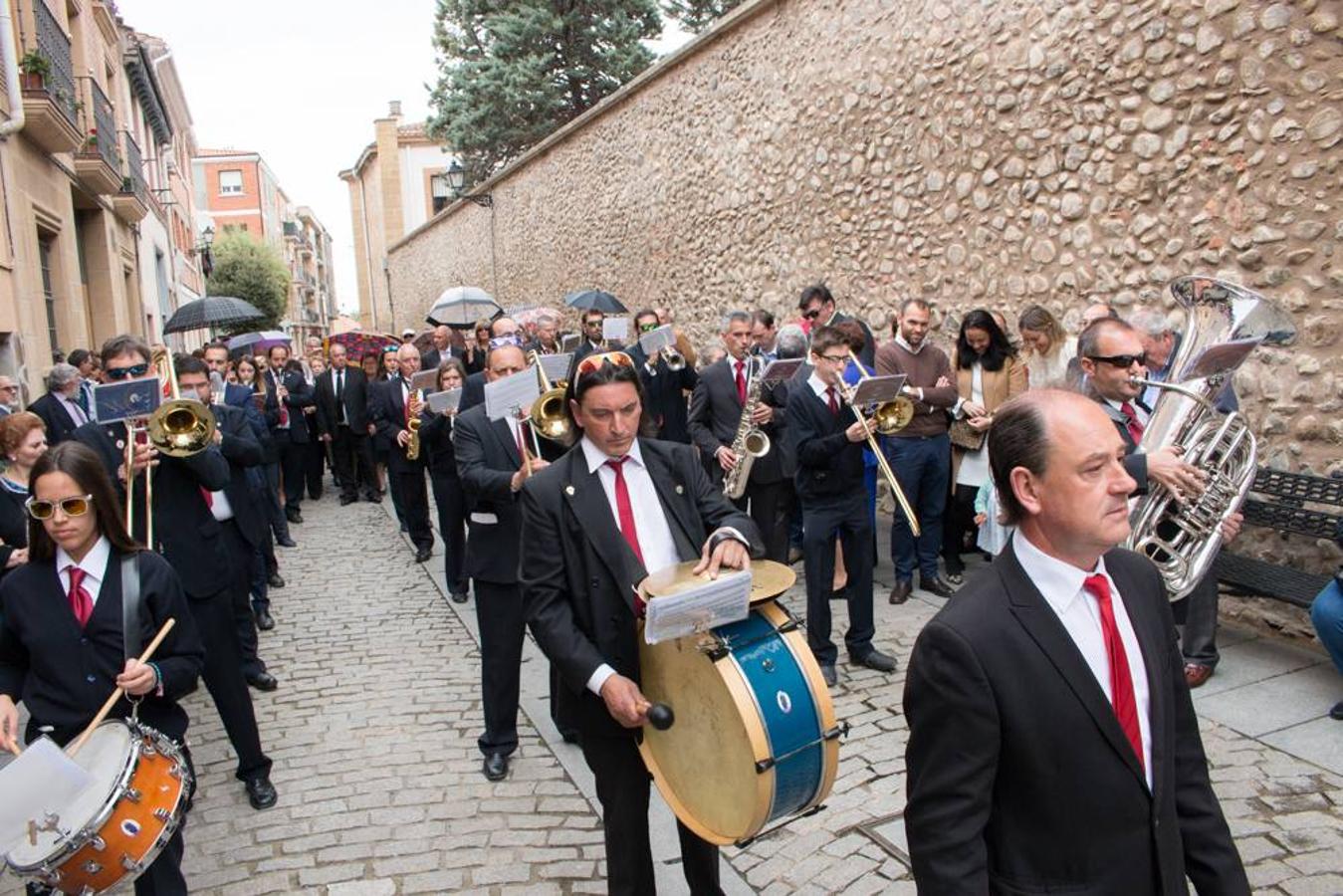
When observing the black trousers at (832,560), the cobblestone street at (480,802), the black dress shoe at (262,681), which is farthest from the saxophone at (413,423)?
the black trousers at (832,560)

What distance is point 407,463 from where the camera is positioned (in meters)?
9.80

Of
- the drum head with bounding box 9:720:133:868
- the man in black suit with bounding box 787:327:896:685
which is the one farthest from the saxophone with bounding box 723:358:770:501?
the drum head with bounding box 9:720:133:868

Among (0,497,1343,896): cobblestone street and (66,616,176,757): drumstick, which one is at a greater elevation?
(66,616,176,757): drumstick

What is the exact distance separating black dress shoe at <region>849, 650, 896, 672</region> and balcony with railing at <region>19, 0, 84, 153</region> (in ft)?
39.0

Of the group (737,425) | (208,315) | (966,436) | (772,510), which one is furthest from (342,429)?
(966,436)

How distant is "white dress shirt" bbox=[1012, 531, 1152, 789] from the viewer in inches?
78.3

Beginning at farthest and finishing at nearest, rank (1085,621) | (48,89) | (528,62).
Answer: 1. (528,62)
2. (48,89)
3. (1085,621)

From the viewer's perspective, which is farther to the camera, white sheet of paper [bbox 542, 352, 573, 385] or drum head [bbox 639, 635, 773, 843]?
white sheet of paper [bbox 542, 352, 573, 385]

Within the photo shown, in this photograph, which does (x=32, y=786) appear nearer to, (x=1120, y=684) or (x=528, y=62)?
(x=1120, y=684)

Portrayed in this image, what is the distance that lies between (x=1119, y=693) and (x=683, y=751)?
1354mm

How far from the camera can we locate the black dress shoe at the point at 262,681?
624cm

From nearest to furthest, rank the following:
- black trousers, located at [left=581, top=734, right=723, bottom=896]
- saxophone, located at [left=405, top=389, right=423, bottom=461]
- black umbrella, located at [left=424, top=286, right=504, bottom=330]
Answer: black trousers, located at [left=581, top=734, right=723, bottom=896] → saxophone, located at [left=405, top=389, right=423, bottom=461] → black umbrella, located at [left=424, top=286, right=504, bottom=330]

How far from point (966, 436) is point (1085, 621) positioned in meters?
5.51

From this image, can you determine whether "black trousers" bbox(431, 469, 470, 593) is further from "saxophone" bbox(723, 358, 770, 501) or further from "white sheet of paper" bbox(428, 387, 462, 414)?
"saxophone" bbox(723, 358, 770, 501)
